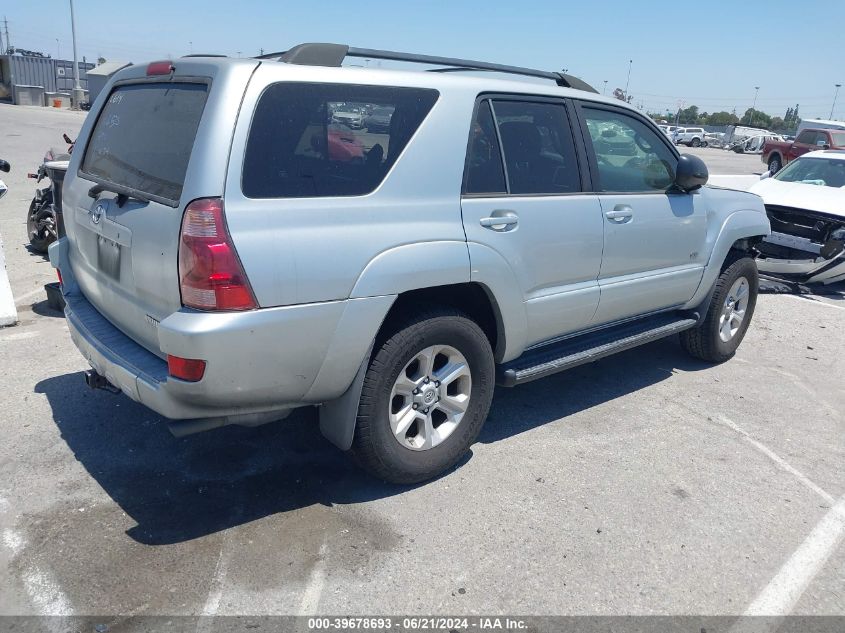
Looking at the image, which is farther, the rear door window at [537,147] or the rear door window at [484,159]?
the rear door window at [537,147]

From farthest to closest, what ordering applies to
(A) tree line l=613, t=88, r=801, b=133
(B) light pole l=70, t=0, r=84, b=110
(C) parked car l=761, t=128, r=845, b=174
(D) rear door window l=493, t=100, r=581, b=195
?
(A) tree line l=613, t=88, r=801, b=133 → (B) light pole l=70, t=0, r=84, b=110 → (C) parked car l=761, t=128, r=845, b=174 → (D) rear door window l=493, t=100, r=581, b=195

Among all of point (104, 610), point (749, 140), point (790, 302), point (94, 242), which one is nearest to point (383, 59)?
point (94, 242)

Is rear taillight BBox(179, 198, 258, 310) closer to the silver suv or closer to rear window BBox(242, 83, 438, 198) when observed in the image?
the silver suv

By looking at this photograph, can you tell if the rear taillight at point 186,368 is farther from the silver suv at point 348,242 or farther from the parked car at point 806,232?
the parked car at point 806,232

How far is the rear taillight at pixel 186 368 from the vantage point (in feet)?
9.22

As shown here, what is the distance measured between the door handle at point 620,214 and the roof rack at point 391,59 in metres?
0.83

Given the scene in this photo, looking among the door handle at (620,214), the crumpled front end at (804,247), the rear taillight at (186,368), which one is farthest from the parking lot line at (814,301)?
the rear taillight at (186,368)

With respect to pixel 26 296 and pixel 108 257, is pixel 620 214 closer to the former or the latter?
pixel 108 257

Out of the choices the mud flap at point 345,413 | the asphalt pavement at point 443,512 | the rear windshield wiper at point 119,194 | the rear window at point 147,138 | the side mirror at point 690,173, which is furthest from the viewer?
the side mirror at point 690,173

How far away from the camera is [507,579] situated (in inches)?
118

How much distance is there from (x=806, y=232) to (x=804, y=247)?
39 cm

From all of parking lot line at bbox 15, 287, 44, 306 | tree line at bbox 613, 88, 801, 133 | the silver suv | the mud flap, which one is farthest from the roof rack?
tree line at bbox 613, 88, 801, 133

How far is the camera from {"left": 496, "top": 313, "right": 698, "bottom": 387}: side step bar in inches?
157

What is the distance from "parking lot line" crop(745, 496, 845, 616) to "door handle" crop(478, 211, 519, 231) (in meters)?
2.06
